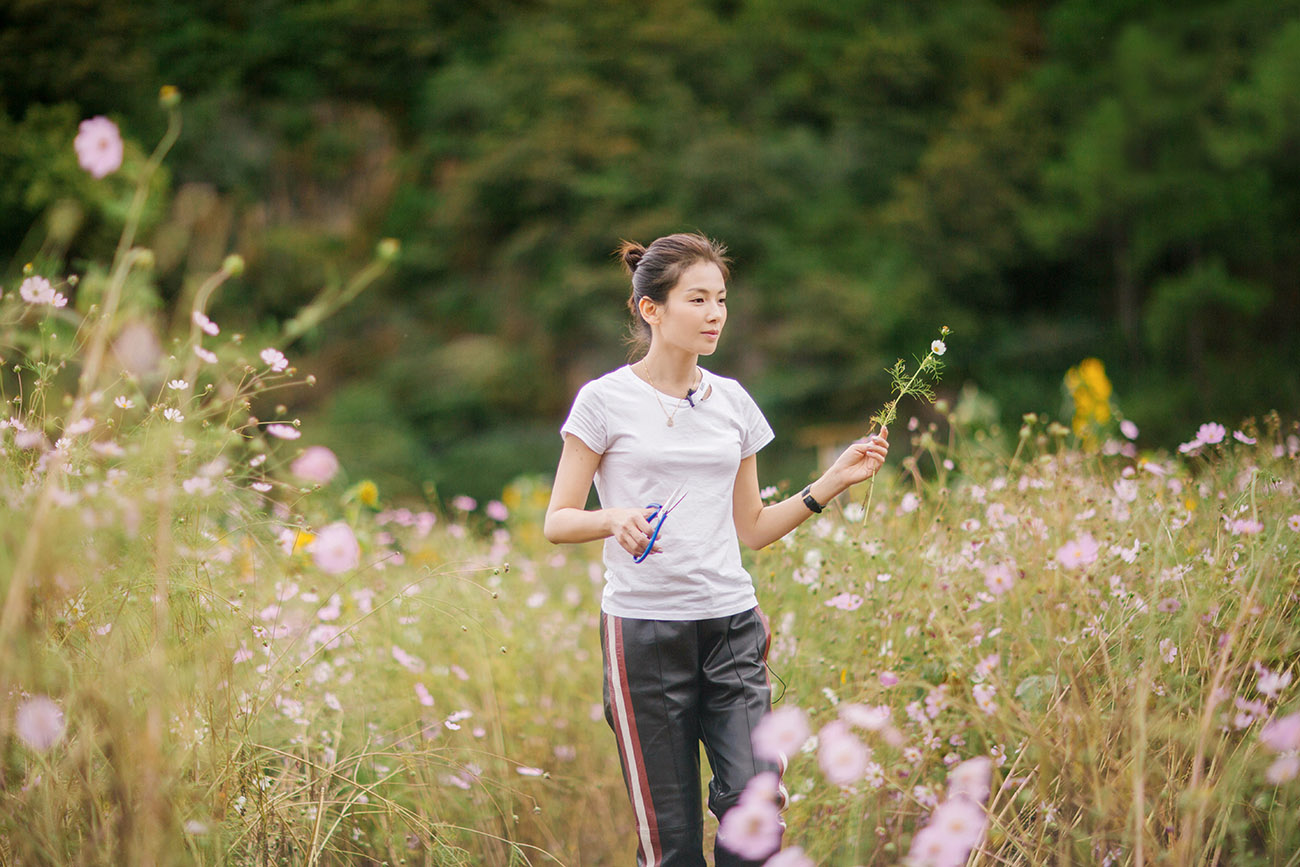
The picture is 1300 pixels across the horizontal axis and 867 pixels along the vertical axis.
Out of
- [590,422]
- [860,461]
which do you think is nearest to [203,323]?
[590,422]

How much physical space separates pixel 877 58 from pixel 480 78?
7.80 meters

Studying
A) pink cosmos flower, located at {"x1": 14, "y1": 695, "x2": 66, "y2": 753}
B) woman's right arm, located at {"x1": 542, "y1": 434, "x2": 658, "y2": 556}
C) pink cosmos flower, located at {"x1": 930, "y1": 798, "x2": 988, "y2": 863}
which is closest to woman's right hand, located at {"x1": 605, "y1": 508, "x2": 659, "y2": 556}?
woman's right arm, located at {"x1": 542, "y1": 434, "x2": 658, "y2": 556}

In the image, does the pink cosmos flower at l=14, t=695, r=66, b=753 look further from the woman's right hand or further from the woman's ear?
the woman's ear

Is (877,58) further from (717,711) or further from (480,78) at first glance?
(717,711)

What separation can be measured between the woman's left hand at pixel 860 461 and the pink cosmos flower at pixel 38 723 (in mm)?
1373

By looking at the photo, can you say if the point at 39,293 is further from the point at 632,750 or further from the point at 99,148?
the point at 632,750

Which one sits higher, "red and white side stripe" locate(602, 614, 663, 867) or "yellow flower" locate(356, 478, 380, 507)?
"yellow flower" locate(356, 478, 380, 507)

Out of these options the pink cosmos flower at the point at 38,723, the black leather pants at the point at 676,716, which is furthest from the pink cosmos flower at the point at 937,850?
the pink cosmos flower at the point at 38,723

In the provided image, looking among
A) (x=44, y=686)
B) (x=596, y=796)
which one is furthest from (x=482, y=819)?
(x=44, y=686)

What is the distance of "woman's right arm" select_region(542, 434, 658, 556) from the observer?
66.3 inches

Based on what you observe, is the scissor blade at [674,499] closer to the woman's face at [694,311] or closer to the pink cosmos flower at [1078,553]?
the woman's face at [694,311]

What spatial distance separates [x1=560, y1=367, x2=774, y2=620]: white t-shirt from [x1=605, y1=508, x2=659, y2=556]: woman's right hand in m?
0.16

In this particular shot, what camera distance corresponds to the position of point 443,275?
811 inches

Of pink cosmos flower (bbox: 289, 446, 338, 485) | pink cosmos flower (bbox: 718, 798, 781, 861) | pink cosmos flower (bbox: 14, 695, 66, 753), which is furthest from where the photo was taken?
pink cosmos flower (bbox: 289, 446, 338, 485)
